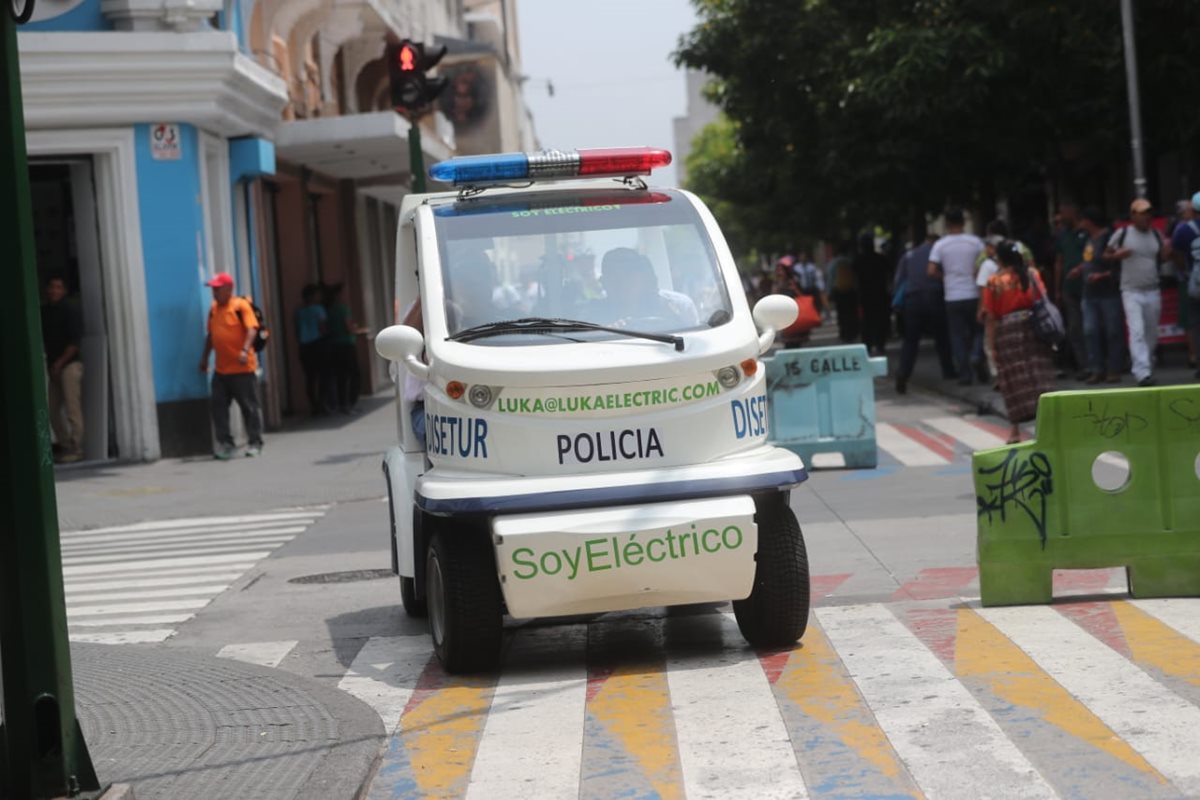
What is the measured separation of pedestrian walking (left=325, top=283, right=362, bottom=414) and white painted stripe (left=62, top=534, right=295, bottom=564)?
1270 centimetres

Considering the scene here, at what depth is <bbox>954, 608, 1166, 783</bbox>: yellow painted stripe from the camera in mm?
5691

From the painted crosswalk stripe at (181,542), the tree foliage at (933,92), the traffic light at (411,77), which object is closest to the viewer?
the painted crosswalk stripe at (181,542)

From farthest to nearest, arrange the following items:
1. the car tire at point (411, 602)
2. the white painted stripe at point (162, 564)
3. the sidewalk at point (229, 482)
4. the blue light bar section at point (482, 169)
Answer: the sidewalk at point (229, 482) < the white painted stripe at point (162, 564) < the car tire at point (411, 602) < the blue light bar section at point (482, 169)

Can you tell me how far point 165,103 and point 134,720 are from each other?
1367 cm

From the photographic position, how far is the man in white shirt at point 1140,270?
1800cm

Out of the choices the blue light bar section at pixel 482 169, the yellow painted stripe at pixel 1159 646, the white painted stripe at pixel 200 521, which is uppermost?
the blue light bar section at pixel 482 169

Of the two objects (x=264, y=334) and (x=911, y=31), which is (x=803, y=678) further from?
(x=911, y=31)

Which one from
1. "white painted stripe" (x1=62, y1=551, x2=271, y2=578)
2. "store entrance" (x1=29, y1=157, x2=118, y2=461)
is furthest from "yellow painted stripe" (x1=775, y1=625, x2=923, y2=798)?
"store entrance" (x1=29, y1=157, x2=118, y2=461)

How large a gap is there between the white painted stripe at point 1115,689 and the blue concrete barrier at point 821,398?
6774mm

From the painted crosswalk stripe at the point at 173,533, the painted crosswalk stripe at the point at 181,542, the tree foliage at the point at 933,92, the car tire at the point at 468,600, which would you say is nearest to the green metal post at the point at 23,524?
the car tire at the point at 468,600

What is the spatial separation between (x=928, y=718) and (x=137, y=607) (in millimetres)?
5446

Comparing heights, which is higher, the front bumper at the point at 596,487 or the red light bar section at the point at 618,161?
the red light bar section at the point at 618,161

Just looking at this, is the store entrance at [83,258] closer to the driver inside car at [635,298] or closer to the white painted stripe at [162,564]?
the white painted stripe at [162,564]

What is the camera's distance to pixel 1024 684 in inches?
259
